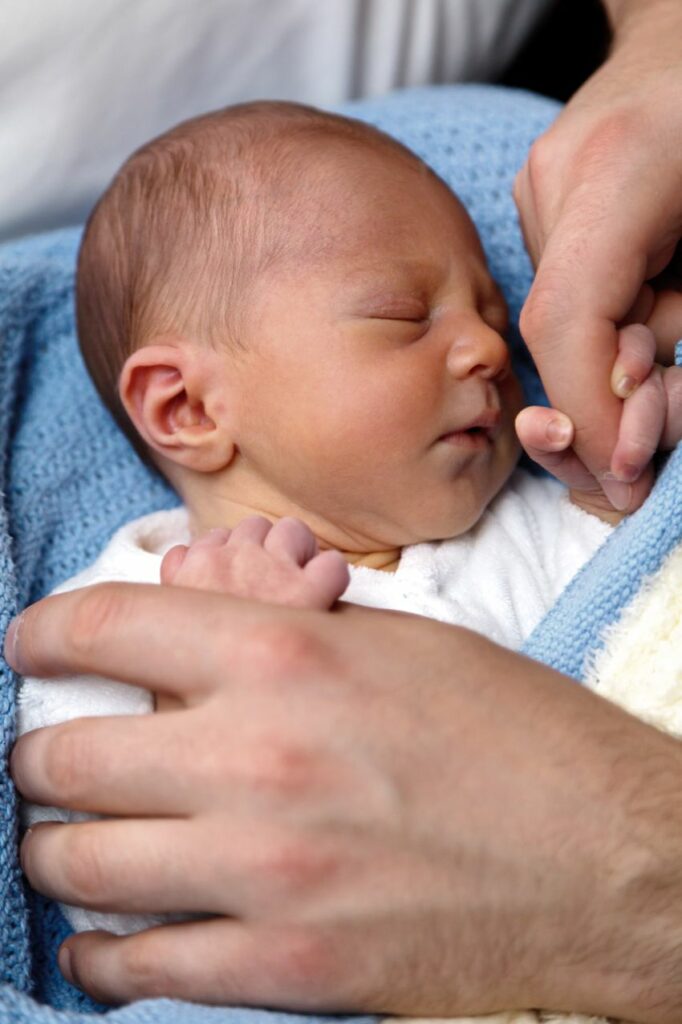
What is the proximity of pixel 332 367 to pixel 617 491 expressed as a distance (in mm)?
360

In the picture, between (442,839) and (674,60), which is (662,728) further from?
(674,60)

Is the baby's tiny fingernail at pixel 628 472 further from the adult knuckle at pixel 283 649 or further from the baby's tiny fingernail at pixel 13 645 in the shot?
the baby's tiny fingernail at pixel 13 645

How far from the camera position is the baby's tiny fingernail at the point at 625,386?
47.7 inches

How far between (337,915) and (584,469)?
0.65 meters

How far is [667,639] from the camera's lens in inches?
46.5

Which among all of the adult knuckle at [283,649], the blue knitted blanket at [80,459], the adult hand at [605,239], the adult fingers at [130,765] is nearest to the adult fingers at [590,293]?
the adult hand at [605,239]

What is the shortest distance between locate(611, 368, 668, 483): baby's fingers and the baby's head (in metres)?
0.20

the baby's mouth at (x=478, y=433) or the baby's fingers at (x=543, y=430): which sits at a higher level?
the baby's fingers at (x=543, y=430)

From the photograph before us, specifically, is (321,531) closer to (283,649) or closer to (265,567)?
(265,567)

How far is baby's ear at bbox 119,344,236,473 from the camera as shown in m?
1.43

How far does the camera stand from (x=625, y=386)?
4.00ft

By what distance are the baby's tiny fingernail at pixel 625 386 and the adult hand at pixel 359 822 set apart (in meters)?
0.35

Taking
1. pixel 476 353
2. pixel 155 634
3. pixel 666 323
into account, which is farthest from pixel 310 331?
pixel 155 634

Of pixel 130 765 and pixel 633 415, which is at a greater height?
pixel 633 415
